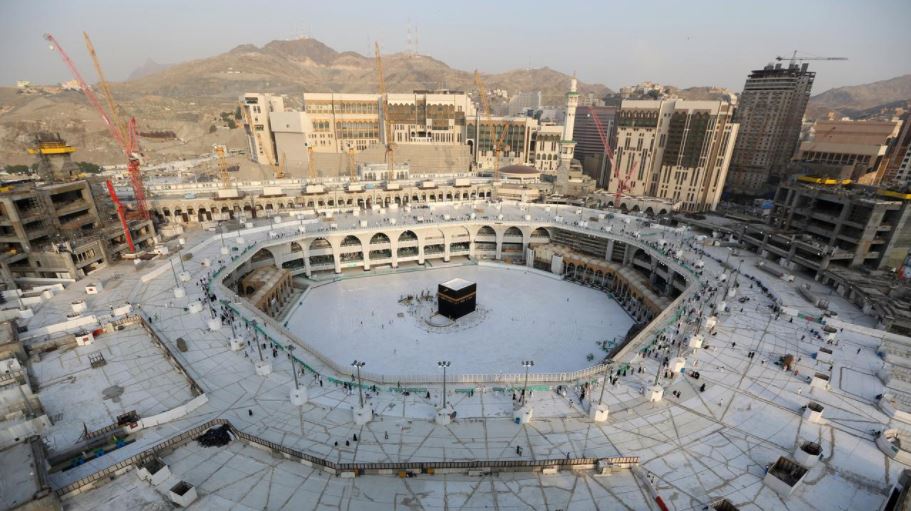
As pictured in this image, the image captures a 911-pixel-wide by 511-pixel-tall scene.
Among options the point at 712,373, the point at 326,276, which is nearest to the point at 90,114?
the point at 326,276

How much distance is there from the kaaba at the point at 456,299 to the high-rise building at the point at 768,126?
127457mm

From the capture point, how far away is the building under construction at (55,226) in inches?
2024

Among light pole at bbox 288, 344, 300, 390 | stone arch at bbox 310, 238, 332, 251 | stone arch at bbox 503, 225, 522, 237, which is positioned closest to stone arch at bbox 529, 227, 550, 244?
stone arch at bbox 503, 225, 522, 237

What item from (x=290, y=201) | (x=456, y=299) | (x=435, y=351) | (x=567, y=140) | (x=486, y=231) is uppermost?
(x=567, y=140)

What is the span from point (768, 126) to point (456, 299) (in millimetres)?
148929

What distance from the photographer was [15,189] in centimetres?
5303

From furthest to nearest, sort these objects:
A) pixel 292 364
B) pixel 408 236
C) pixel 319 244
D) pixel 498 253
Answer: pixel 498 253 < pixel 408 236 < pixel 319 244 < pixel 292 364

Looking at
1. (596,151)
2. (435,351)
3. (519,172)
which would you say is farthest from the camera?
(596,151)

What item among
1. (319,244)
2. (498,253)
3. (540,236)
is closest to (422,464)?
(319,244)

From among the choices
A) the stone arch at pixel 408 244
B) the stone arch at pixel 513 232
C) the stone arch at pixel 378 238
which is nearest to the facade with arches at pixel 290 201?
the stone arch at pixel 408 244

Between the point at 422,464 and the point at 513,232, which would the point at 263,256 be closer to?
the point at 513,232

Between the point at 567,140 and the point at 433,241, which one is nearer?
the point at 433,241

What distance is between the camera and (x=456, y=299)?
58.2 meters

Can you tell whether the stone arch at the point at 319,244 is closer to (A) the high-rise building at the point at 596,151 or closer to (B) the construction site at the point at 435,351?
(B) the construction site at the point at 435,351
